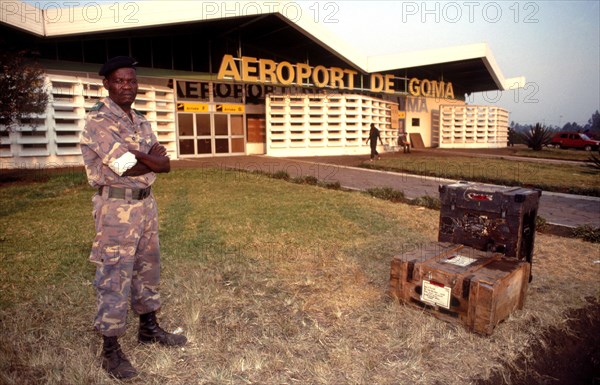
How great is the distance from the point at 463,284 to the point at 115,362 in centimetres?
277

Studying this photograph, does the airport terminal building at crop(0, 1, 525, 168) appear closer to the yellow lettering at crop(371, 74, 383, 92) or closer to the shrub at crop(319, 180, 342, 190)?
the yellow lettering at crop(371, 74, 383, 92)

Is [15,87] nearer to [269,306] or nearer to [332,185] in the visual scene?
[332,185]

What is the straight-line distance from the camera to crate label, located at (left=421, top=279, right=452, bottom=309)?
3.45 m

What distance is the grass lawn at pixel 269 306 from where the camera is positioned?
2.85 metres

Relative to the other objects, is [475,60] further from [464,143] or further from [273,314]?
[273,314]

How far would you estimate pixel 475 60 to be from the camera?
26.9 metres

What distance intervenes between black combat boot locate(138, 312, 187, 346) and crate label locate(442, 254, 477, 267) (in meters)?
2.46

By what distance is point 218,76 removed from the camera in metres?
18.1

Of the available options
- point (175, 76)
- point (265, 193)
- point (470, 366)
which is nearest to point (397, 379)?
point (470, 366)

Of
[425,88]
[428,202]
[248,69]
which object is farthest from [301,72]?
[428,202]

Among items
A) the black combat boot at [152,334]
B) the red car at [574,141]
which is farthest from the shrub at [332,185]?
the red car at [574,141]

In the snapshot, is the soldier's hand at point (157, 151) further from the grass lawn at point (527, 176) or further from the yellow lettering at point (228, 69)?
the yellow lettering at point (228, 69)

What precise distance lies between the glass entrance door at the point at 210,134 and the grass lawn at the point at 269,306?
1277 centimetres

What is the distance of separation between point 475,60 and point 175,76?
20.0m
